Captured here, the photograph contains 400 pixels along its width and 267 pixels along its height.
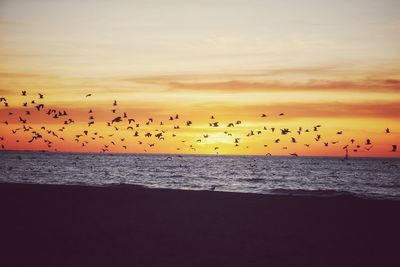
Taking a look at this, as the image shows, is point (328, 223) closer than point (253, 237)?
No

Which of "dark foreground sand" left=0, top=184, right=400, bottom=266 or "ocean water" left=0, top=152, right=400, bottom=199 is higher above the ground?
"dark foreground sand" left=0, top=184, right=400, bottom=266

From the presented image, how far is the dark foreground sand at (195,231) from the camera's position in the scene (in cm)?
1109

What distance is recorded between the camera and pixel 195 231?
47.4 ft

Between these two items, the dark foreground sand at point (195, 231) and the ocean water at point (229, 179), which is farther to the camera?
the ocean water at point (229, 179)

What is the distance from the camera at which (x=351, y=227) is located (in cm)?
1614

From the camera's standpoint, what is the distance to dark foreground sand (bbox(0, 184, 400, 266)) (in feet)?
36.4

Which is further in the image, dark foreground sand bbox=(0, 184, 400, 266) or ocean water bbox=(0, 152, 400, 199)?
ocean water bbox=(0, 152, 400, 199)

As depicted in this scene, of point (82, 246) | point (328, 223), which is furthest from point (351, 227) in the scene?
point (82, 246)

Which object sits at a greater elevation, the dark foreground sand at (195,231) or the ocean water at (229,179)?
the dark foreground sand at (195,231)

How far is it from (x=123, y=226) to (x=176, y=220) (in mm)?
2119

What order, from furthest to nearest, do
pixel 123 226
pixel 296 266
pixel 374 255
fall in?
pixel 123 226
pixel 374 255
pixel 296 266

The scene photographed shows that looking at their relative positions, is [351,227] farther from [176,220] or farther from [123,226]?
[123,226]

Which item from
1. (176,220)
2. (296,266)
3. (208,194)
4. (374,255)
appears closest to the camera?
(296,266)

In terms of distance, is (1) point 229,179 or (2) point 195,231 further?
Result: (1) point 229,179
